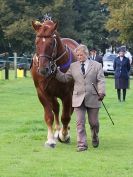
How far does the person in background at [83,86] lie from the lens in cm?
1111

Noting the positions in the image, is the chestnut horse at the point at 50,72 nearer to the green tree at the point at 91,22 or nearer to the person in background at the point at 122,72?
the person in background at the point at 122,72

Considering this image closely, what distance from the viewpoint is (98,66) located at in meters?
11.3

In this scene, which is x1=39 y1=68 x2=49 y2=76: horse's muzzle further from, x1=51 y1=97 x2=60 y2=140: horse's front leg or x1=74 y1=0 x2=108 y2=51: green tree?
x1=74 y1=0 x2=108 y2=51: green tree

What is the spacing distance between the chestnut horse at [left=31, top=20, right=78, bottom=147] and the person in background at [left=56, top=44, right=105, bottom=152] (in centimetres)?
31

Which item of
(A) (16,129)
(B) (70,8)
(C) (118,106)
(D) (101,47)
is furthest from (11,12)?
(A) (16,129)

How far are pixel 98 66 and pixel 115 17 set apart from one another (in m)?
42.9

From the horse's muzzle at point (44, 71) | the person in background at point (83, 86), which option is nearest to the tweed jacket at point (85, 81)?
the person in background at point (83, 86)

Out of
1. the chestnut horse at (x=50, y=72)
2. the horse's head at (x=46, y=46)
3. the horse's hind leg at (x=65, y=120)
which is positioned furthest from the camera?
the horse's hind leg at (x=65, y=120)

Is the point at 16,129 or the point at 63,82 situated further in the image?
the point at 16,129

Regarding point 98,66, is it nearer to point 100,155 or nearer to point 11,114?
point 100,155

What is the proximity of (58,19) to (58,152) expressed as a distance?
57.8 meters

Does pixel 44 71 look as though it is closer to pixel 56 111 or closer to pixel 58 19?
pixel 56 111

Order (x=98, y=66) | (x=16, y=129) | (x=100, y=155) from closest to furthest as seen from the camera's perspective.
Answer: (x=100, y=155) < (x=98, y=66) < (x=16, y=129)

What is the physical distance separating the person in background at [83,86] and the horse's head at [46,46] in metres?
0.39
